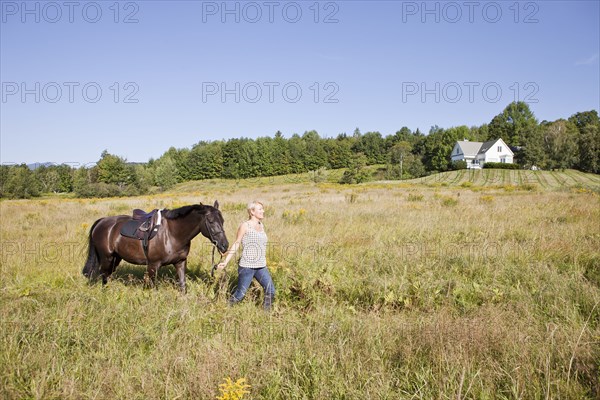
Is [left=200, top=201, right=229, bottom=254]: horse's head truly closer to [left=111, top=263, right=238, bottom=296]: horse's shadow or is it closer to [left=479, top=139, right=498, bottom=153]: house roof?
[left=111, top=263, right=238, bottom=296]: horse's shadow

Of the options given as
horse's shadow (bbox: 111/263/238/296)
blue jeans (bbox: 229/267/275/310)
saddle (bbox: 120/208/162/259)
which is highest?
saddle (bbox: 120/208/162/259)

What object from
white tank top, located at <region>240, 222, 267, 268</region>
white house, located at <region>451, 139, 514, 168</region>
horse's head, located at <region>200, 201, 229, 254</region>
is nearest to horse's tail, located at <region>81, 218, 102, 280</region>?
horse's head, located at <region>200, 201, 229, 254</region>

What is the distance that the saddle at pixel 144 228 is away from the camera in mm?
5652

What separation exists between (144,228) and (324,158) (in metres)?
90.1

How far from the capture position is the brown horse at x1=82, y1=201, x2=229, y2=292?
536 centimetres

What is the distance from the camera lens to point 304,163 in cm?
9288

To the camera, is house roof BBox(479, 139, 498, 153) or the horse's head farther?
house roof BBox(479, 139, 498, 153)

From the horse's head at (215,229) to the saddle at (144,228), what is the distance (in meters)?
0.91

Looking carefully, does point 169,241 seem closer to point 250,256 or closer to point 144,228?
point 144,228

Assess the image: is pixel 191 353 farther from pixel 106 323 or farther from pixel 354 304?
pixel 354 304

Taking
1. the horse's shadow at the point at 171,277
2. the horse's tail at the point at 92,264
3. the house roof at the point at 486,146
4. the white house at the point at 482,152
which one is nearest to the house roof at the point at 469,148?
the white house at the point at 482,152

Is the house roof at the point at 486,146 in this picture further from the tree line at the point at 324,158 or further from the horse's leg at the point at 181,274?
the horse's leg at the point at 181,274

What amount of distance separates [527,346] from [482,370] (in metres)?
0.62

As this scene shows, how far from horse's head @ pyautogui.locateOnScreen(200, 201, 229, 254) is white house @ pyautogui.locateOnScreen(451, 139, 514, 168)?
81896mm
